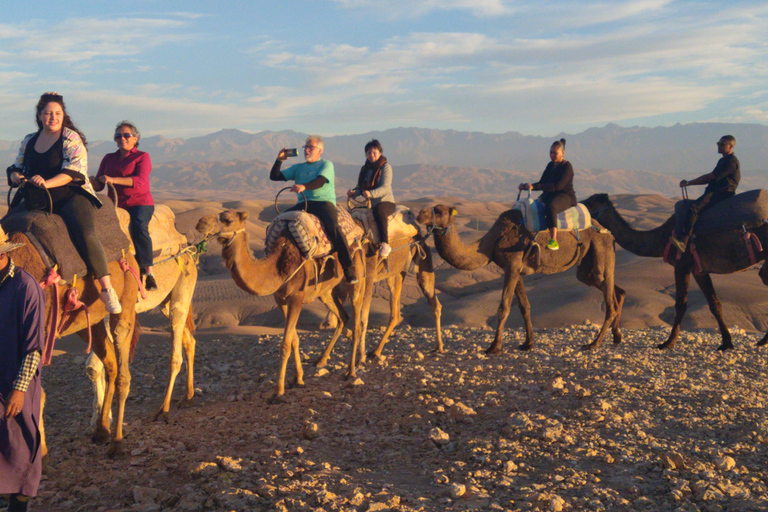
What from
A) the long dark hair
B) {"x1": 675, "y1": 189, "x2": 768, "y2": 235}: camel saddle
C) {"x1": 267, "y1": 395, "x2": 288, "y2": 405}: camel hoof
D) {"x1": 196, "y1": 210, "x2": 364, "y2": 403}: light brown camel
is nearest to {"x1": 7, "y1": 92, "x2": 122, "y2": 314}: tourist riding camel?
the long dark hair

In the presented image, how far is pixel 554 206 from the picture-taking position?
403 inches

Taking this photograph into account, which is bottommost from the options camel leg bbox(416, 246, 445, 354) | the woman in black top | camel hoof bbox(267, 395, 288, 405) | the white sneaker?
camel hoof bbox(267, 395, 288, 405)

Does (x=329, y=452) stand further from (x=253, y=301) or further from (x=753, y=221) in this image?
(x=253, y=301)

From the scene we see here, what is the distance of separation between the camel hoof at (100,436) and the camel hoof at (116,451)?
41 centimetres

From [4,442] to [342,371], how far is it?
5262 mm

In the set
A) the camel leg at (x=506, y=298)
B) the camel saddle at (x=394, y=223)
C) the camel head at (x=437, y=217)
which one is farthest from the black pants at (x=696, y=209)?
the camel saddle at (x=394, y=223)

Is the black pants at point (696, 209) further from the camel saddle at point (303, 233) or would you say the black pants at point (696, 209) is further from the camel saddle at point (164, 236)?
the camel saddle at point (164, 236)

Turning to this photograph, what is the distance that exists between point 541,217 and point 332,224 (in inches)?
144

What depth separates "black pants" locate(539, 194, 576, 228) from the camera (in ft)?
33.6

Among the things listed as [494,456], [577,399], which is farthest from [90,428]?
[577,399]

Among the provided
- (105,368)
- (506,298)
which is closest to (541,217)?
(506,298)

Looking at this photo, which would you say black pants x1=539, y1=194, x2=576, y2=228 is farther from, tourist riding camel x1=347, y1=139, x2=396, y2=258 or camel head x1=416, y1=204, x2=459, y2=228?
tourist riding camel x1=347, y1=139, x2=396, y2=258

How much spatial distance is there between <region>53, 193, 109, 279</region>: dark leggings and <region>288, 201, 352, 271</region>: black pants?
117 inches

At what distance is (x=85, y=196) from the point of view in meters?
5.96
